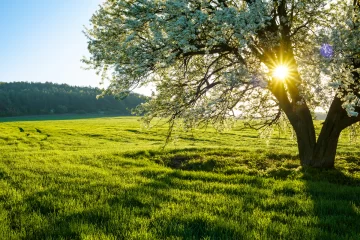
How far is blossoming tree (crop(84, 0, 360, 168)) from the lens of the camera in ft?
38.3

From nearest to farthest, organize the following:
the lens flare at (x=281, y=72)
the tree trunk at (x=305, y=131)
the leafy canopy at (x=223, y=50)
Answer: the leafy canopy at (x=223, y=50) → the lens flare at (x=281, y=72) → the tree trunk at (x=305, y=131)

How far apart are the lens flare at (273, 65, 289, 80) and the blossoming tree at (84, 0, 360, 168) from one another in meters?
0.05

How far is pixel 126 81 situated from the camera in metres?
14.4

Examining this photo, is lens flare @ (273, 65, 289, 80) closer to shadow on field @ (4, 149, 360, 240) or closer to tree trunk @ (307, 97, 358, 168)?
tree trunk @ (307, 97, 358, 168)

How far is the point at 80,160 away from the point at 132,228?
1345 centimetres

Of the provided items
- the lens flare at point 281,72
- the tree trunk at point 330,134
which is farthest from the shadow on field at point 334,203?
the lens flare at point 281,72

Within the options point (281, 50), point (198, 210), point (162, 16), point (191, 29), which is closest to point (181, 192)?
point (198, 210)

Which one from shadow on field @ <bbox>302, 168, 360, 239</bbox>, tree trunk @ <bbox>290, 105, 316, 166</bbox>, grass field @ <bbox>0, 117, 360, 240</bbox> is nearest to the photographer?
grass field @ <bbox>0, 117, 360, 240</bbox>

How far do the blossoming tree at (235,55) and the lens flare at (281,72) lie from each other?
0.15 ft

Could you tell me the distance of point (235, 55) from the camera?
586 inches

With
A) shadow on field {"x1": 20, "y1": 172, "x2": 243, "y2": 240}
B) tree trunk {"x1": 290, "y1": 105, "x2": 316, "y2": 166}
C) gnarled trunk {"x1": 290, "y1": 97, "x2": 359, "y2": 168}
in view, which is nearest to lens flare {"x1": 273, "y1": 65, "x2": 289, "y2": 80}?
tree trunk {"x1": 290, "y1": 105, "x2": 316, "y2": 166}

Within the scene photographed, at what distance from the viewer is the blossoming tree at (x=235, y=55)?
1166 centimetres

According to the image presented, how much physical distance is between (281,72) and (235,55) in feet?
7.54

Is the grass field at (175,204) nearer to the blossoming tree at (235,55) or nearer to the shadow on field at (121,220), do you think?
the shadow on field at (121,220)
